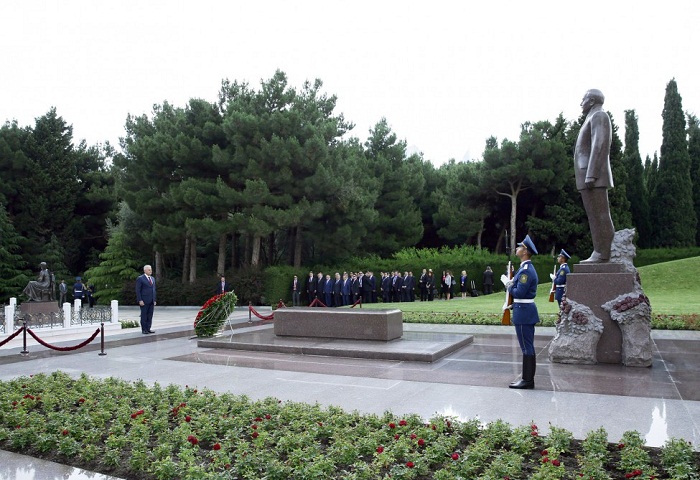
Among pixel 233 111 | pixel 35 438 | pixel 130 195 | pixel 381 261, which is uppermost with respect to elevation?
pixel 233 111

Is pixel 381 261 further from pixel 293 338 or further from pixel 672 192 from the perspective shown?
pixel 672 192

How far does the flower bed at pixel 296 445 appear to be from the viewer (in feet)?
13.2

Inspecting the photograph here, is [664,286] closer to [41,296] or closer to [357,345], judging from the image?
[357,345]

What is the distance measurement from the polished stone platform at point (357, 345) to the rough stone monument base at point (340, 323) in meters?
0.13

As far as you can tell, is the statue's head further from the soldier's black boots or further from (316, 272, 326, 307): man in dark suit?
(316, 272, 326, 307): man in dark suit

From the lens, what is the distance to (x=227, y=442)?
4.79m

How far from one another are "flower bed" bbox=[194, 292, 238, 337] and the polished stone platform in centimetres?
38

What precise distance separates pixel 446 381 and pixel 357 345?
294 cm

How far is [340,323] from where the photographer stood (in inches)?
434

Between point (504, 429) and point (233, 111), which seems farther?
point (233, 111)

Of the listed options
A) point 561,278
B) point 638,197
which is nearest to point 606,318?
point 561,278

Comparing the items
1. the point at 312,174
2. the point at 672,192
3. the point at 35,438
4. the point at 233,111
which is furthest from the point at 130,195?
the point at 672,192

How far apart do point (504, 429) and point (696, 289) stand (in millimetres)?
25341

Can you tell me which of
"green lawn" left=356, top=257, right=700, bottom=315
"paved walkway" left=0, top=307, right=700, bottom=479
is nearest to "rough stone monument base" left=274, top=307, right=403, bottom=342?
"paved walkway" left=0, top=307, right=700, bottom=479
